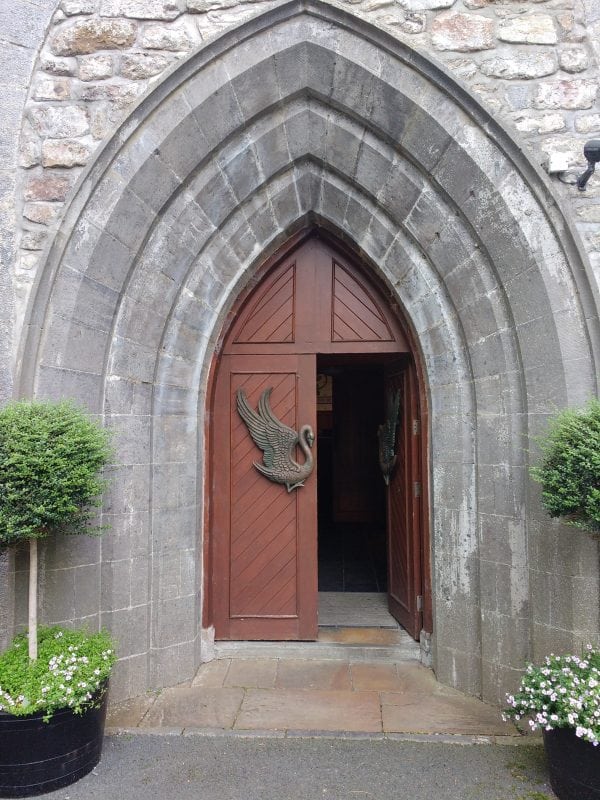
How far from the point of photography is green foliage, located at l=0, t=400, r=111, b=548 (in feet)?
7.73

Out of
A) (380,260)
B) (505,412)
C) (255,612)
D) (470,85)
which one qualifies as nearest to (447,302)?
(380,260)

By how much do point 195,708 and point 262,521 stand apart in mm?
1323

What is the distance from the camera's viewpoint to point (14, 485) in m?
2.36

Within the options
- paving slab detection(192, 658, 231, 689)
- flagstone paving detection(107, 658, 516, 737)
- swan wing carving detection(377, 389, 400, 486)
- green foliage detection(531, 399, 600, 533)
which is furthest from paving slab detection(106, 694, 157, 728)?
green foliage detection(531, 399, 600, 533)

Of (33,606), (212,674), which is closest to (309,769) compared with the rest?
(212,674)

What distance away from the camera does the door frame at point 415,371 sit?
3699 mm

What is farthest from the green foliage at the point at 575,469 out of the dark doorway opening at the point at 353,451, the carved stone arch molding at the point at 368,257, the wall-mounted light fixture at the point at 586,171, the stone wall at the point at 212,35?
the dark doorway opening at the point at 353,451

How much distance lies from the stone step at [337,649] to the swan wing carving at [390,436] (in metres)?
1.30

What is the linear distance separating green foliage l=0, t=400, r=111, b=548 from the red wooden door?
2323mm

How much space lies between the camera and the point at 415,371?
391 centimetres

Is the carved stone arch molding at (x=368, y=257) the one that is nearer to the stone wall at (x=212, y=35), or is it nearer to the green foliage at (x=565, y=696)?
the stone wall at (x=212, y=35)

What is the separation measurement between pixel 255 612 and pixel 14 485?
225 centimetres

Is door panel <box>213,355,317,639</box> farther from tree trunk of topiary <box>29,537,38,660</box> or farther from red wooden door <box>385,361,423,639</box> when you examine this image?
tree trunk of topiary <box>29,537,38,660</box>

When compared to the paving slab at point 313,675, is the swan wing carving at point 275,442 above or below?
above
